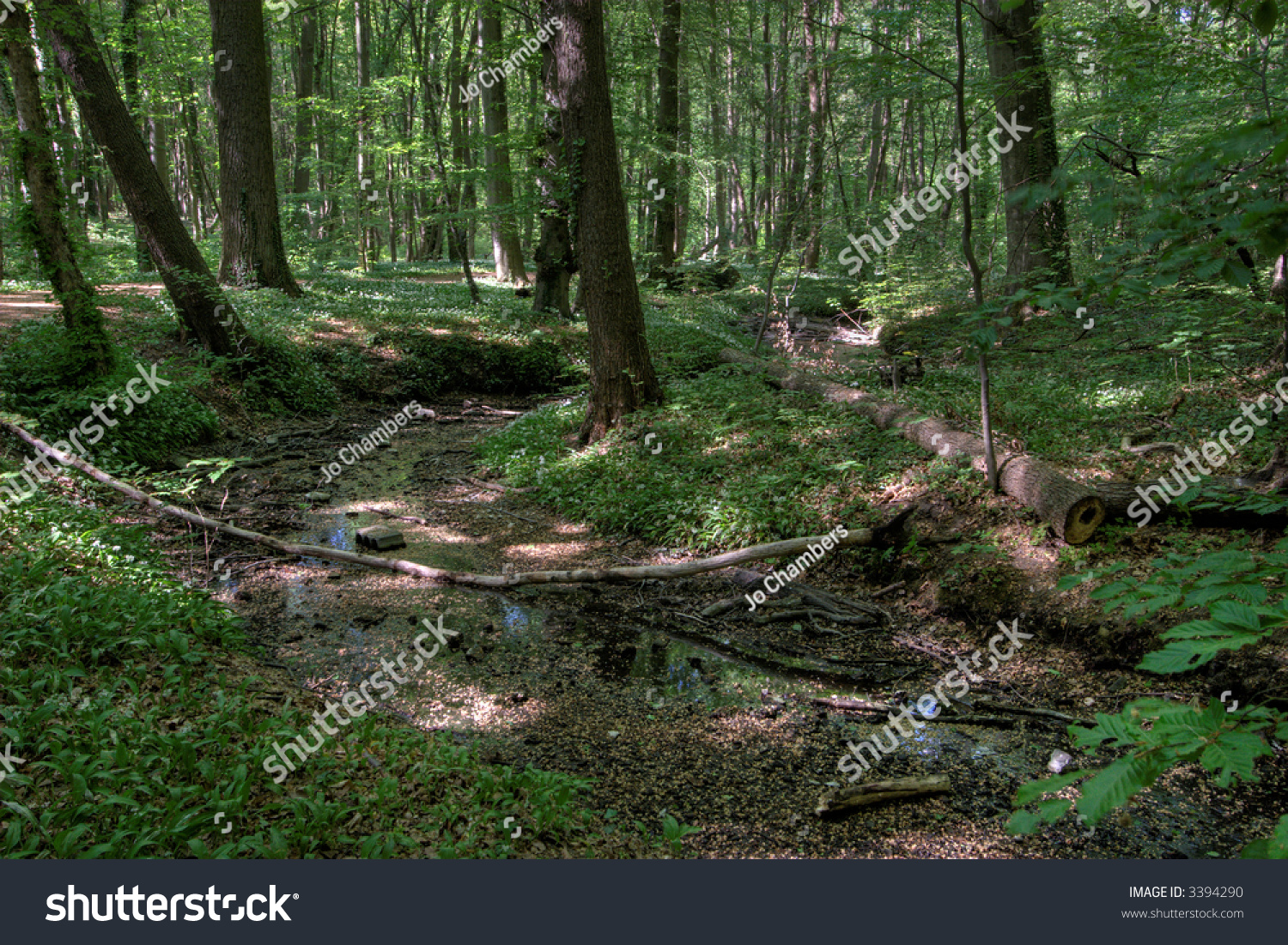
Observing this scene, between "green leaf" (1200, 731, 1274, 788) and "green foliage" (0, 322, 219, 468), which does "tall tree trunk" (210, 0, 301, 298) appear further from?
"green leaf" (1200, 731, 1274, 788)

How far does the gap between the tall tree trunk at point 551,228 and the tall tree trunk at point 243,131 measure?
497 cm

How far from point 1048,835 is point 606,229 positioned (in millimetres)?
7454

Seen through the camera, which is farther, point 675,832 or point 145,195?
point 145,195

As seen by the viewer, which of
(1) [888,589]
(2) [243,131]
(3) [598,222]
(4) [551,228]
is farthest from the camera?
(4) [551,228]

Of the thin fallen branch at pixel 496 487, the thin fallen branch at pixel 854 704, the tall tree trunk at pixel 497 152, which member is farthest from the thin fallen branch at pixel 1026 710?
the tall tree trunk at pixel 497 152

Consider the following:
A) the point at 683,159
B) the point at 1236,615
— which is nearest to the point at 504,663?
the point at 1236,615

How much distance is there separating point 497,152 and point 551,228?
602 centimetres

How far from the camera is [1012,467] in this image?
596 centimetres

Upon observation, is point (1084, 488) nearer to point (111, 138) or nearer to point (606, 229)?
point (606, 229)

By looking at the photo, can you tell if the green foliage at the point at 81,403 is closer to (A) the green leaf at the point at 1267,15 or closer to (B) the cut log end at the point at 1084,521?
(B) the cut log end at the point at 1084,521

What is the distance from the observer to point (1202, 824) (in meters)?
3.50

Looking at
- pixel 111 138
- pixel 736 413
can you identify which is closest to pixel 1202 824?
pixel 736 413

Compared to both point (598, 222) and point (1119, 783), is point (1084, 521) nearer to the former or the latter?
point (1119, 783)

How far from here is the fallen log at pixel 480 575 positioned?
5492 mm
